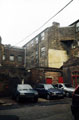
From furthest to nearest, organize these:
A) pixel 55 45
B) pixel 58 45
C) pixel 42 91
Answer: pixel 58 45 < pixel 55 45 < pixel 42 91

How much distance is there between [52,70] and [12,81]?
311 inches

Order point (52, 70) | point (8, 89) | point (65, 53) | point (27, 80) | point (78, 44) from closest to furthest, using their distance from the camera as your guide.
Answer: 1. point (8, 89)
2. point (27, 80)
3. point (52, 70)
4. point (78, 44)
5. point (65, 53)

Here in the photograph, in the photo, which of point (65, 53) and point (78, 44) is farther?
point (65, 53)

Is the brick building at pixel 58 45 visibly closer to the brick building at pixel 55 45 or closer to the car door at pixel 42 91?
the brick building at pixel 55 45

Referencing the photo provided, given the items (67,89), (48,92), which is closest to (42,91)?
(48,92)

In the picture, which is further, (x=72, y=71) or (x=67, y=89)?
(x=72, y=71)

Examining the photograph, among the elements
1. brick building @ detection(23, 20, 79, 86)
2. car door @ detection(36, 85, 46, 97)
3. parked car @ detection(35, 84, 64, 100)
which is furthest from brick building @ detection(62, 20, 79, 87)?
car door @ detection(36, 85, 46, 97)

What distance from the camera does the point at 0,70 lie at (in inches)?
702

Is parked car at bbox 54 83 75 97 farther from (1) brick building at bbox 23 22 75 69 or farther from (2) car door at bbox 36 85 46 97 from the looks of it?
(1) brick building at bbox 23 22 75 69

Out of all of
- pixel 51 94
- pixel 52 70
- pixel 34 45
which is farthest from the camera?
pixel 34 45

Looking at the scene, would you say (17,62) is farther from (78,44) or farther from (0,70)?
(0,70)

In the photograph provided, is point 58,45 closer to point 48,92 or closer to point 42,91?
point 42,91

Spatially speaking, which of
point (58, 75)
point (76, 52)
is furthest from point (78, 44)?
point (58, 75)

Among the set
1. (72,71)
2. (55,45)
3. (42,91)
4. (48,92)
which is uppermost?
(55,45)
